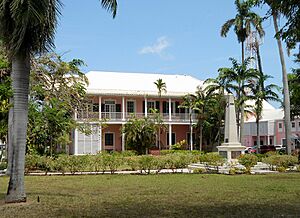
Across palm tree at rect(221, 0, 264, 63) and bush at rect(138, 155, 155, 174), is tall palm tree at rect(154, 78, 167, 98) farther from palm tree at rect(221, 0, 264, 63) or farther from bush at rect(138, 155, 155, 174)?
bush at rect(138, 155, 155, 174)

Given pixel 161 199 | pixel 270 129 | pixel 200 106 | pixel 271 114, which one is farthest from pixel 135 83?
Result: pixel 161 199

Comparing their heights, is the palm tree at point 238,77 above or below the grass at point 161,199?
above

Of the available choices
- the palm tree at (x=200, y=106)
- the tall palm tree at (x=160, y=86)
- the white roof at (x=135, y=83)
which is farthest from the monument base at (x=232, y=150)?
the white roof at (x=135, y=83)

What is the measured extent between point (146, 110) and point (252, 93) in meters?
9.76

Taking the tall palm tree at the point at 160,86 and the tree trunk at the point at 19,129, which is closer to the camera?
the tree trunk at the point at 19,129

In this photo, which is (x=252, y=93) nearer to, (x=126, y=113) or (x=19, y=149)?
(x=126, y=113)

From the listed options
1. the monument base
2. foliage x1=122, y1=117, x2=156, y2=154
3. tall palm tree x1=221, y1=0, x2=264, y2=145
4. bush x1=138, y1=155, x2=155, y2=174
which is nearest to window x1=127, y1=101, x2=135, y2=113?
foliage x1=122, y1=117, x2=156, y2=154

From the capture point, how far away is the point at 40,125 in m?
26.3

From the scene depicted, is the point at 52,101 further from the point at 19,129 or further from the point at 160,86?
the point at 160,86

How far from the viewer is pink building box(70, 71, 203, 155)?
128 ft

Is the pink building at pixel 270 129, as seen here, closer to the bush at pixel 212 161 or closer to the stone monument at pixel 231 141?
the stone monument at pixel 231 141

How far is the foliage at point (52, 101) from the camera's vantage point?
24.5 meters

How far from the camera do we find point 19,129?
33.3ft

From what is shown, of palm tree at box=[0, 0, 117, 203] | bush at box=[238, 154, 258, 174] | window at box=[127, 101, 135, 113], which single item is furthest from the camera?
window at box=[127, 101, 135, 113]
